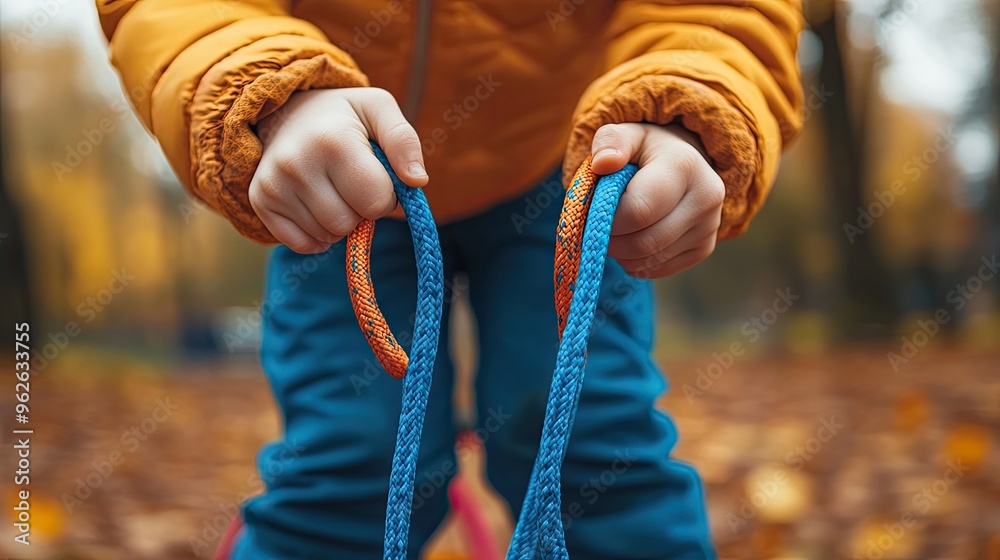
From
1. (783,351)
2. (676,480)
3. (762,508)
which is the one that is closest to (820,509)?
(762,508)

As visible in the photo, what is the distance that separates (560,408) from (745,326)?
7453mm

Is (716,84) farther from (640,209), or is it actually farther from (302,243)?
(302,243)

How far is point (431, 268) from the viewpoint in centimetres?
60

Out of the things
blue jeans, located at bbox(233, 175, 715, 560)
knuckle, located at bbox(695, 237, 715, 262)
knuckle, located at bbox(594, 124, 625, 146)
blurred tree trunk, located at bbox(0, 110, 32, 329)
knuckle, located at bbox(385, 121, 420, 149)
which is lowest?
blurred tree trunk, located at bbox(0, 110, 32, 329)

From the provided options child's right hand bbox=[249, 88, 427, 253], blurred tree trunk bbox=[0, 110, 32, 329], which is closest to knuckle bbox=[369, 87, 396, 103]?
child's right hand bbox=[249, 88, 427, 253]

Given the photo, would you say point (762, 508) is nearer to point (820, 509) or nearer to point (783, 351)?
point (820, 509)

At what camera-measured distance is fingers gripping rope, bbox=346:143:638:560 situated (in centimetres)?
55

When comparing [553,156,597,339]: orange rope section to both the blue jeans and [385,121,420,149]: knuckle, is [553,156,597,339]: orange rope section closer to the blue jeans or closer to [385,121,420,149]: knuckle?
[385,121,420,149]: knuckle

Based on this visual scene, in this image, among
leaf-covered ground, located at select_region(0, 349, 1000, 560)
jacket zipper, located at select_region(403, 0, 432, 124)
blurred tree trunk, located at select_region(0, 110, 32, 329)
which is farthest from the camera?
Result: blurred tree trunk, located at select_region(0, 110, 32, 329)

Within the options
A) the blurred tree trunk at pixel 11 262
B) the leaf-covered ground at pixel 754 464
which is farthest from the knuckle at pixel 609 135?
the blurred tree trunk at pixel 11 262

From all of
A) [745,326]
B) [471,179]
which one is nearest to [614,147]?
[471,179]

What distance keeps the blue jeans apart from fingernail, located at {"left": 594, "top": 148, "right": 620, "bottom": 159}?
13.0 inches

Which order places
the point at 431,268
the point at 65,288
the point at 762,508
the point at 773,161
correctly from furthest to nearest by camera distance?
the point at 65,288 < the point at 762,508 < the point at 773,161 < the point at 431,268

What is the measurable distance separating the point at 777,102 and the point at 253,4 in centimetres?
49
